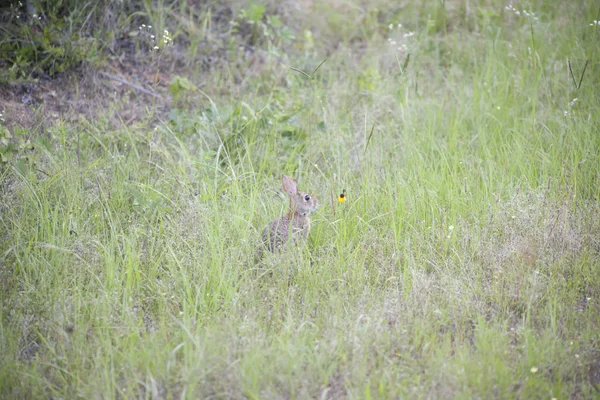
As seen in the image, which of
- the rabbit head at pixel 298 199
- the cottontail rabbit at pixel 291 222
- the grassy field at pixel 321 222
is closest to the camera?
the grassy field at pixel 321 222

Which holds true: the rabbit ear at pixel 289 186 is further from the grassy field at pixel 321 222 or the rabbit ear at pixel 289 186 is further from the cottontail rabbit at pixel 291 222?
the grassy field at pixel 321 222

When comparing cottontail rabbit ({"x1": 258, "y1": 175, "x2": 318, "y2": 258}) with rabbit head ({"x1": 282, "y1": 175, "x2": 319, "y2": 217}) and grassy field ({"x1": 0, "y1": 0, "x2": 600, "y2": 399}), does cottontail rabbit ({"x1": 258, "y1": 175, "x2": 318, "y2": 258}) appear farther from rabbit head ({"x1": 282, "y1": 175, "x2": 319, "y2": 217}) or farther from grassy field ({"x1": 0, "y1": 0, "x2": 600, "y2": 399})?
grassy field ({"x1": 0, "y1": 0, "x2": 600, "y2": 399})

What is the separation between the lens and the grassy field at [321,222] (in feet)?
10.9

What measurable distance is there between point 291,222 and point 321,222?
1.37 ft

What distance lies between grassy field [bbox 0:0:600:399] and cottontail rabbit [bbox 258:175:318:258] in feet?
0.47

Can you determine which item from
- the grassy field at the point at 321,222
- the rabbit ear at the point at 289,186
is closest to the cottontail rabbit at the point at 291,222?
the rabbit ear at the point at 289,186

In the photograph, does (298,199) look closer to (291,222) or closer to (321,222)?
(321,222)

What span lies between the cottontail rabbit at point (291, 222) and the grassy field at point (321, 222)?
5.7 inches

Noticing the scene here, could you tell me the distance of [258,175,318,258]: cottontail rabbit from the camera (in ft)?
14.2

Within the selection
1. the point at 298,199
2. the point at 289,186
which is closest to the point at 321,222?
the point at 298,199

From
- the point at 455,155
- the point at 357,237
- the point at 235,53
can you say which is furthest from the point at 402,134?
the point at 235,53

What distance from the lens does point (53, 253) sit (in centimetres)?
411

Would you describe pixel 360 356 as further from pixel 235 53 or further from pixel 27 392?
pixel 235 53

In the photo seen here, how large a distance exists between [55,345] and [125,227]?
1.18 metres
